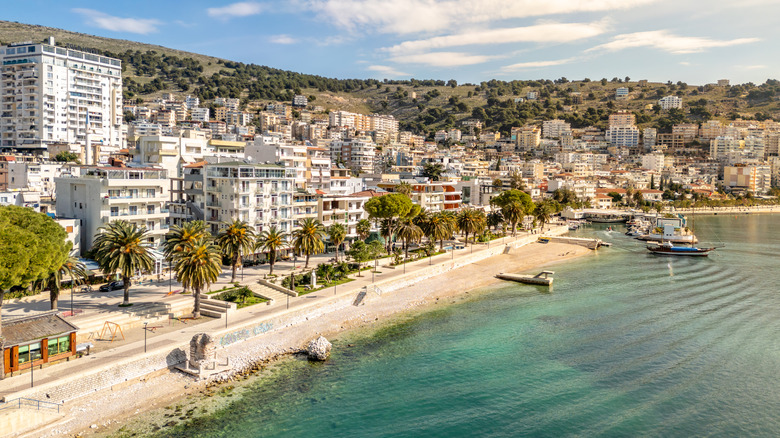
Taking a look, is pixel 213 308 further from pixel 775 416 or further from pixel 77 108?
pixel 77 108

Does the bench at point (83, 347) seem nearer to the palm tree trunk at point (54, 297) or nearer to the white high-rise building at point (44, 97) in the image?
the palm tree trunk at point (54, 297)

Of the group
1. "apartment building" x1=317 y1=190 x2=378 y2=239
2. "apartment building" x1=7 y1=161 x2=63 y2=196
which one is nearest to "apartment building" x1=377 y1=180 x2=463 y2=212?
"apartment building" x1=317 y1=190 x2=378 y2=239

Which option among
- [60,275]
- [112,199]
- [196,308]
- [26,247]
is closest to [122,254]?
[60,275]

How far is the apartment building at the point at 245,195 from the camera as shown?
55.9 m

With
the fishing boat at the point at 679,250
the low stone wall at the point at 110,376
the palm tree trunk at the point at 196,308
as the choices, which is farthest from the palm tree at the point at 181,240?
the fishing boat at the point at 679,250

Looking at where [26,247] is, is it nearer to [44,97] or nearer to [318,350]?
[318,350]

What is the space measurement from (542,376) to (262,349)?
62.7 ft

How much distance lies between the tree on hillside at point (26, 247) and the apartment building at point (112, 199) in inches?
588

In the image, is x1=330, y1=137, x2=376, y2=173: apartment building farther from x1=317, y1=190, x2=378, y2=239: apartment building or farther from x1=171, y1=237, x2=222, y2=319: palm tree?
x1=171, y1=237, x2=222, y2=319: palm tree

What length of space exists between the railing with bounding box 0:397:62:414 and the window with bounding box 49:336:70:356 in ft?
14.5

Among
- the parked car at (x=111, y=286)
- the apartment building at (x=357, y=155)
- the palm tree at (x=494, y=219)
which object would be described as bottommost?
the parked car at (x=111, y=286)

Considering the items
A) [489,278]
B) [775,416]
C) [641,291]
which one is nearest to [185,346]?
[775,416]

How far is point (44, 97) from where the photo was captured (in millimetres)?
128250

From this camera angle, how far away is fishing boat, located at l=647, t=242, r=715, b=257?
287 feet
